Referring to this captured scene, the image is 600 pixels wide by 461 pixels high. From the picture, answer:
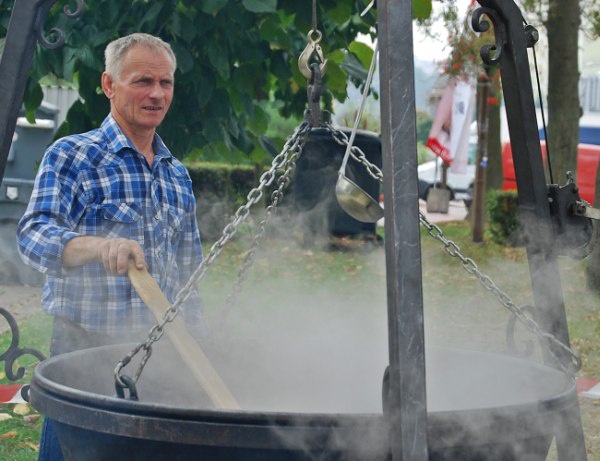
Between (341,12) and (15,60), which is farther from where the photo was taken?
(341,12)

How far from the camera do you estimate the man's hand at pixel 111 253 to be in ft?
7.58

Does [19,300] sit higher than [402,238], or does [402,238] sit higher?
[402,238]

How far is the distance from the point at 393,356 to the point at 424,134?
3425 cm

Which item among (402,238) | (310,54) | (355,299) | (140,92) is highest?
(310,54)

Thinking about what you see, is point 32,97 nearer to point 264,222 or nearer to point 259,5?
point 259,5

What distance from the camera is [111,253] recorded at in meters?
2.32

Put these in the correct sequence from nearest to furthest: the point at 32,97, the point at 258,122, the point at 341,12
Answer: the point at 341,12
the point at 32,97
the point at 258,122

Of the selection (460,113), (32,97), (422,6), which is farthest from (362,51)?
(460,113)

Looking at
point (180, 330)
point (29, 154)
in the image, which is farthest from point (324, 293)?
point (180, 330)

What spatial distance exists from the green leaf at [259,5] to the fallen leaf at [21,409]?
2.28 metres

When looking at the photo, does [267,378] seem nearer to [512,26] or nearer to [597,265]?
[512,26]

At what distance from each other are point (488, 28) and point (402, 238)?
0.96m

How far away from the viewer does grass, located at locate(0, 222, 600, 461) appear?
5633 mm

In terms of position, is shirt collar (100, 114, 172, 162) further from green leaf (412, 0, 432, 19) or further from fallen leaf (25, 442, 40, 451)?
green leaf (412, 0, 432, 19)
